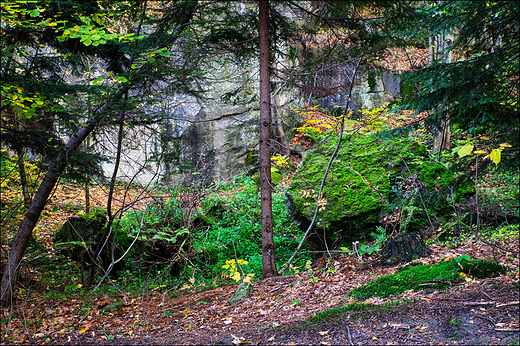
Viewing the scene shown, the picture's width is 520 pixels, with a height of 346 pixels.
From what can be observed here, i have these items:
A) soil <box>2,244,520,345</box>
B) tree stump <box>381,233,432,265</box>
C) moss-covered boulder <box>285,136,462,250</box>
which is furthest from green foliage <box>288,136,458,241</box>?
soil <box>2,244,520,345</box>

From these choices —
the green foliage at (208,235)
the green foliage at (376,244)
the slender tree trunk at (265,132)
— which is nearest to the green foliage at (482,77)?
the green foliage at (376,244)

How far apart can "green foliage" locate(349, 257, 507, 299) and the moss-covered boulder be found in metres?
1.78

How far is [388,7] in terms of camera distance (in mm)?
4797

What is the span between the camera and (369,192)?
638 cm

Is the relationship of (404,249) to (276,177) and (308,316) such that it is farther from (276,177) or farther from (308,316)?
(276,177)

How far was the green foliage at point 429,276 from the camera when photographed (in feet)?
11.6

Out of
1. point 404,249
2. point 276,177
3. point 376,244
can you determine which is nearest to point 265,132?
point 376,244

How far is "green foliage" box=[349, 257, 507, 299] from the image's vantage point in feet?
11.6

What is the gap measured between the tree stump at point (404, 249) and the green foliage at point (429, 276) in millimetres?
627

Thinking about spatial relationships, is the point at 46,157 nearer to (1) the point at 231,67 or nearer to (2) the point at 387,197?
(2) the point at 387,197

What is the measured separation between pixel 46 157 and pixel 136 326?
10.5 feet

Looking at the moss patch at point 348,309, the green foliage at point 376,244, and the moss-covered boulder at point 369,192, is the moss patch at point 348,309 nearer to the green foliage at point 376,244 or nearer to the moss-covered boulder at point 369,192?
the green foliage at point 376,244

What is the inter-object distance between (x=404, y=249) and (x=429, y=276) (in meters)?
1.18

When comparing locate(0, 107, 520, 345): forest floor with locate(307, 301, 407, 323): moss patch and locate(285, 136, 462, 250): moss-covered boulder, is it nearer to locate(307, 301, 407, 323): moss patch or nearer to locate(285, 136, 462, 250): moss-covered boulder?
locate(307, 301, 407, 323): moss patch
